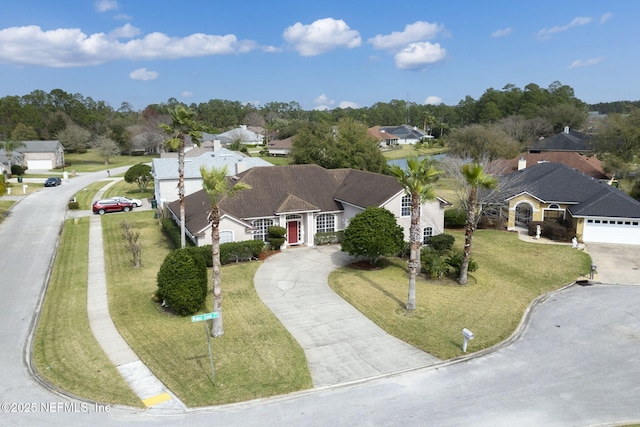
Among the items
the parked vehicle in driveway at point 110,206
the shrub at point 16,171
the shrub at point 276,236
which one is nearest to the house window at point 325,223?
the shrub at point 276,236

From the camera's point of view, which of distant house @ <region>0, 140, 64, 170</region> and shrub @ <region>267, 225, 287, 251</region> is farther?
distant house @ <region>0, 140, 64, 170</region>

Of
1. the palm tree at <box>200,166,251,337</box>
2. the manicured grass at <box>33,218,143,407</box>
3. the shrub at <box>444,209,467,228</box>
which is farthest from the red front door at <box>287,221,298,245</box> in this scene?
the palm tree at <box>200,166,251,337</box>

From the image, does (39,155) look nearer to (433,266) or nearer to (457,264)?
(433,266)

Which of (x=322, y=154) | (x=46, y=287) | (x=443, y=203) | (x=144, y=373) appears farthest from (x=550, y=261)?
(x=322, y=154)

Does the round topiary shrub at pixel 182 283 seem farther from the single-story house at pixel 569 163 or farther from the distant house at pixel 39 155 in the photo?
the distant house at pixel 39 155

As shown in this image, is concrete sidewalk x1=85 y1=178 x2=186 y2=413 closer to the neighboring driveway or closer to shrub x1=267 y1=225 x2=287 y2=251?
shrub x1=267 y1=225 x2=287 y2=251

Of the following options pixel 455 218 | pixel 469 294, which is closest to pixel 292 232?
pixel 469 294

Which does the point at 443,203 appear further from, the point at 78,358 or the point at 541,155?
the point at 541,155
